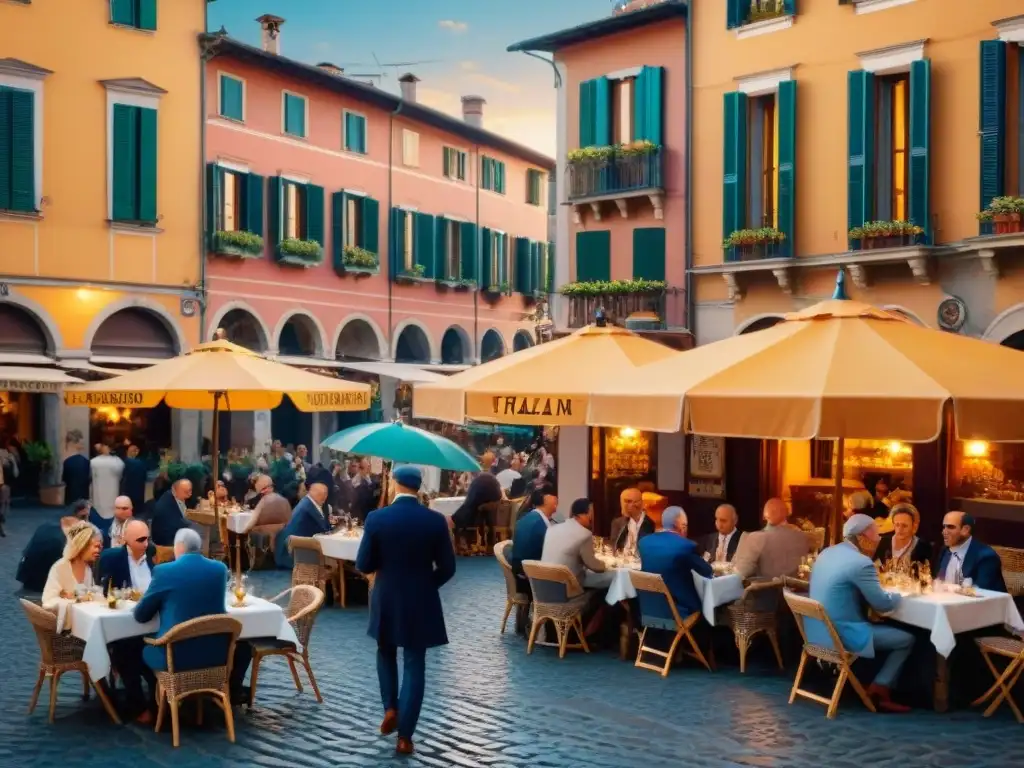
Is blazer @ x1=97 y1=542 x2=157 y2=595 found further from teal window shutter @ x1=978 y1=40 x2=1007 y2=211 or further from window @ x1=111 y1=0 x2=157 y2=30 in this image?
window @ x1=111 y1=0 x2=157 y2=30

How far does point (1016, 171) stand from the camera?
16.9m

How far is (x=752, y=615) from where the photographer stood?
34.1 feet

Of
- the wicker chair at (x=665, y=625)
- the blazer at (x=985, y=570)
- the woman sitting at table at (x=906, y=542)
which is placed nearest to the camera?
the blazer at (x=985, y=570)

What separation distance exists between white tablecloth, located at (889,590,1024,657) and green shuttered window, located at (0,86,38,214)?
1905 cm

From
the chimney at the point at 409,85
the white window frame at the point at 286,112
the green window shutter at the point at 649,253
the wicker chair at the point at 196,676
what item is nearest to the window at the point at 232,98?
the white window frame at the point at 286,112

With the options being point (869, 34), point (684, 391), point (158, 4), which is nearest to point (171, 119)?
point (158, 4)

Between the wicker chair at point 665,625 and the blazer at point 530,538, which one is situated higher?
the blazer at point 530,538

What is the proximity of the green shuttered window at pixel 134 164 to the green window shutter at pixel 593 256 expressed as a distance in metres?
8.75

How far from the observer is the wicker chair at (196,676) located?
8.20m

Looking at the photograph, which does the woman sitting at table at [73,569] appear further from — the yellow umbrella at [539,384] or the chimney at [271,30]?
the chimney at [271,30]

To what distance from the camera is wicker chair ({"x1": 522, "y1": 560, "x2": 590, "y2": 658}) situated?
11.0 metres

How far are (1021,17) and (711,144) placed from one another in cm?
521

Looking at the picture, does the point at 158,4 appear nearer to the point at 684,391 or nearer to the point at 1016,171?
the point at 1016,171

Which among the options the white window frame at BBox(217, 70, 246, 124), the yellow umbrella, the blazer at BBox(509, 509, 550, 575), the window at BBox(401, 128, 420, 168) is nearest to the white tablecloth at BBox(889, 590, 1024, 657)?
the yellow umbrella
